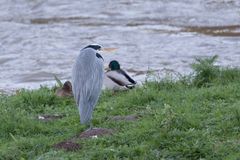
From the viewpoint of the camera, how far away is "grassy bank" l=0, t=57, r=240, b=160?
236 inches

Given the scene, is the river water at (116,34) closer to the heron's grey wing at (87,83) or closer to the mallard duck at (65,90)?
the mallard duck at (65,90)

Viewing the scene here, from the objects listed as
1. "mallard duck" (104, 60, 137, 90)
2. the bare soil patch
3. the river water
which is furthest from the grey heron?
the river water

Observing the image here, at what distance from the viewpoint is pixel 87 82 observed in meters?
6.93

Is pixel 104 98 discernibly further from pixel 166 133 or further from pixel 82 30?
pixel 82 30

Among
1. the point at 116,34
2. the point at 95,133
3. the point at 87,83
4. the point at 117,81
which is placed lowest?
the point at 116,34

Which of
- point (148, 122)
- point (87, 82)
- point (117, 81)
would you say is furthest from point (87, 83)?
point (117, 81)

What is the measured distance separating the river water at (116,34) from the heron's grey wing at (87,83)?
13.1ft

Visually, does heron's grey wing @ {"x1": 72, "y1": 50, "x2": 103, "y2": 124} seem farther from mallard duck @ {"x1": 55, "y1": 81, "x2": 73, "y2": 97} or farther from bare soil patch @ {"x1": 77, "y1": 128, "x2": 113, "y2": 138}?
mallard duck @ {"x1": 55, "y1": 81, "x2": 73, "y2": 97}

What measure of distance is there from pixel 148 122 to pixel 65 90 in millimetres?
2167

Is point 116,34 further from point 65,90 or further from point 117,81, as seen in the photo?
point 65,90

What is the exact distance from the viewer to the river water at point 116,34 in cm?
1223

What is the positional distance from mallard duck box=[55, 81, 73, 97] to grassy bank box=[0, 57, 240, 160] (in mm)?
106

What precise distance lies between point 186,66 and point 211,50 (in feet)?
3.81

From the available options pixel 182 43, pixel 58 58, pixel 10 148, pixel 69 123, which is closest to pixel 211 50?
pixel 182 43
